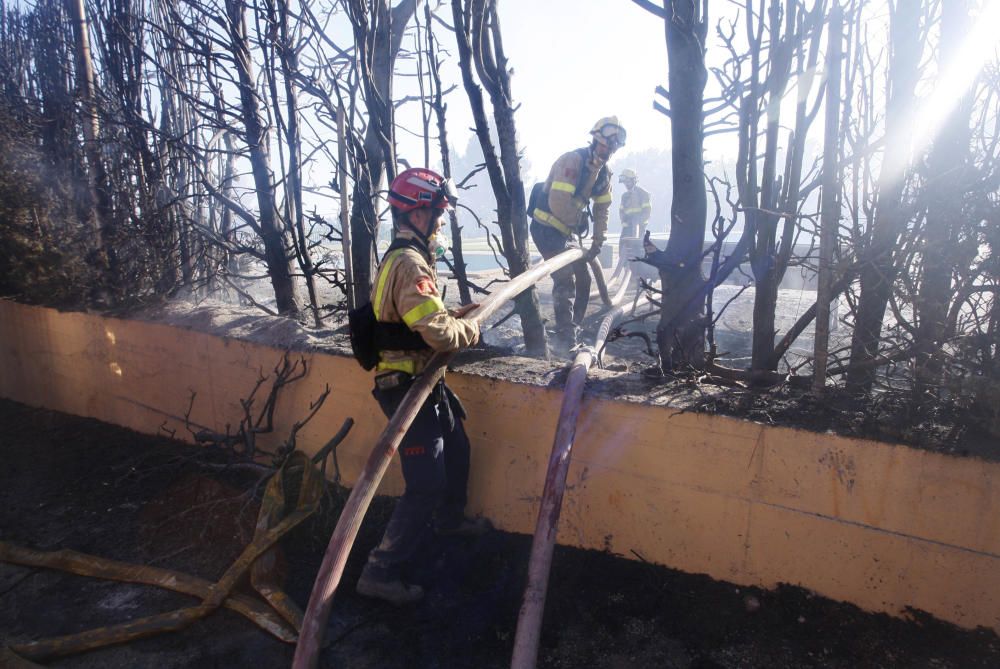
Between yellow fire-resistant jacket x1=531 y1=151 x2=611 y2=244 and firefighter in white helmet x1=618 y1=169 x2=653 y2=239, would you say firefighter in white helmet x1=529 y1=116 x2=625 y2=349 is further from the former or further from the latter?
firefighter in white helmet x1=618 y1=169 x2=653 y2=239

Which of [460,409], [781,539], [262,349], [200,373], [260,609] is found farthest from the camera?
[200,373]

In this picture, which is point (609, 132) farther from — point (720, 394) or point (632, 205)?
point (632, 205)

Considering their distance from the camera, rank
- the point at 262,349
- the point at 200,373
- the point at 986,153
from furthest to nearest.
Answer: the point at 200,373
the point at 262,349
the point at 986,153

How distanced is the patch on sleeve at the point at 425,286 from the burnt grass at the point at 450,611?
1.48 meters

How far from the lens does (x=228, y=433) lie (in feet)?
14.0

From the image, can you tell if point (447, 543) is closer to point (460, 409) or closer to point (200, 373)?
point (460, 409)

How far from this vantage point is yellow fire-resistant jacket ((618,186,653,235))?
1337 centimetres

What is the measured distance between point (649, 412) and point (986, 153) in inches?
67.7

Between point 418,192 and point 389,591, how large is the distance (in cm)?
206

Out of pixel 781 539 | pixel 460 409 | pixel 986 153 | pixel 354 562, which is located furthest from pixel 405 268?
pixel 986 153

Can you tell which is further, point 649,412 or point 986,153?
point 649,412

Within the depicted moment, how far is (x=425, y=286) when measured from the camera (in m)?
2.90

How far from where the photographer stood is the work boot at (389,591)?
2.95 meters

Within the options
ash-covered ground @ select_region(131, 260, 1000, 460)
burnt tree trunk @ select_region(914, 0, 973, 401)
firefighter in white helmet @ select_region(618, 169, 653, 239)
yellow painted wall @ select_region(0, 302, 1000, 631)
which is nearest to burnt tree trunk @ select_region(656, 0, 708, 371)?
ash-covered ground @ select_region(131, 260, 1000, 460)
